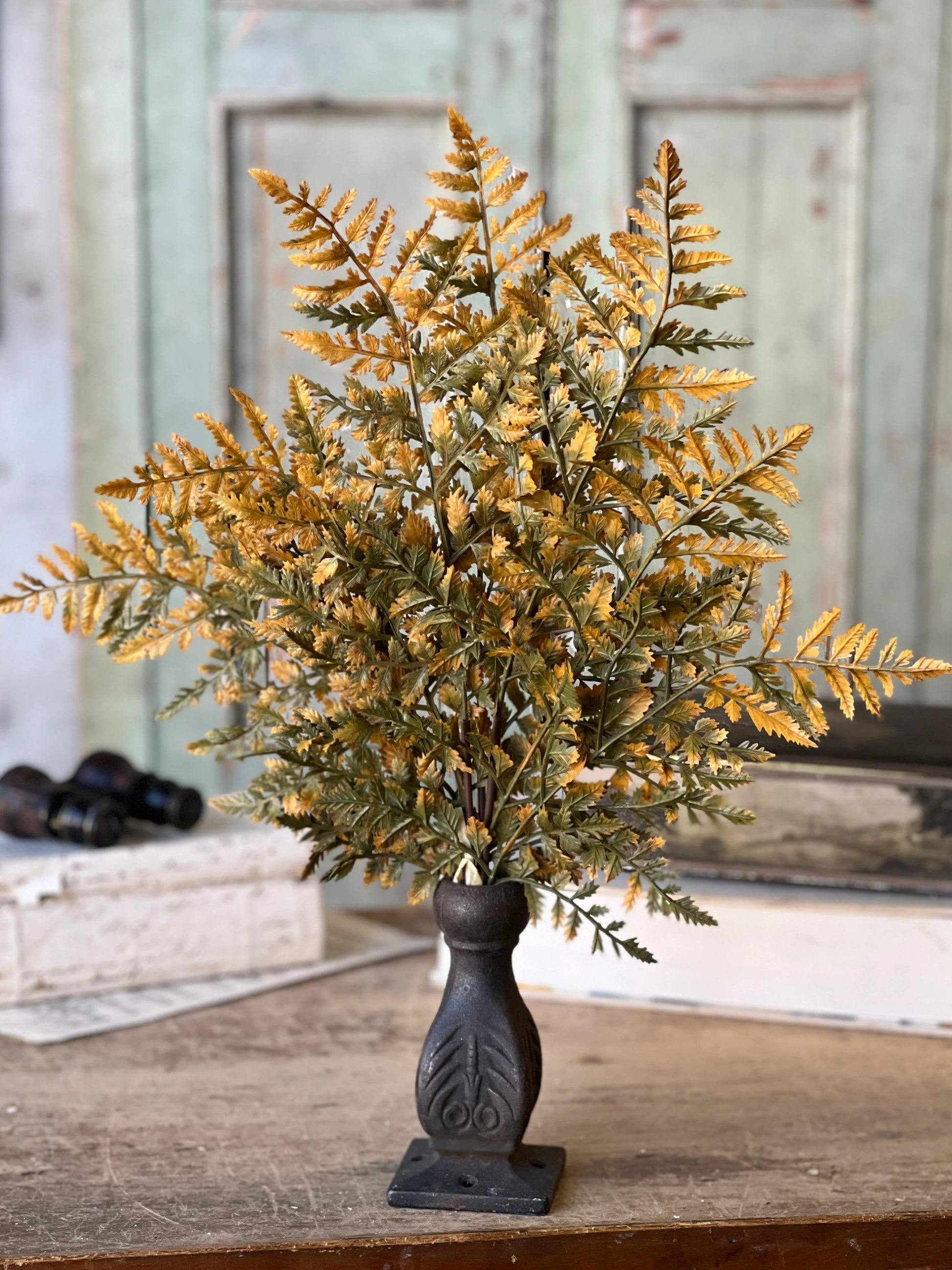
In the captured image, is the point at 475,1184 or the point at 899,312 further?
the point at 899,312

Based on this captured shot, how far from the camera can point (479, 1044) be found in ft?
2.74

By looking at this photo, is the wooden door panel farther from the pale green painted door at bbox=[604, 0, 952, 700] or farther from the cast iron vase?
the cast iron vase

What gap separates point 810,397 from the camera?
1.93m

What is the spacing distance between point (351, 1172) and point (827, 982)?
0.47 m

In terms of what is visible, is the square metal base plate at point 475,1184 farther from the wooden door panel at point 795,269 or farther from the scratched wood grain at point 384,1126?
the wooden door panel at point 795,269

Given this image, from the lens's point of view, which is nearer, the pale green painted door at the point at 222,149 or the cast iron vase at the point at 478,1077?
the cast iron vase at the point at 478,1077

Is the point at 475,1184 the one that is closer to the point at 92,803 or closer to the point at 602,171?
the point at 92,803

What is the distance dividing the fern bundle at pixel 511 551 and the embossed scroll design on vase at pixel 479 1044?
0.06 feet

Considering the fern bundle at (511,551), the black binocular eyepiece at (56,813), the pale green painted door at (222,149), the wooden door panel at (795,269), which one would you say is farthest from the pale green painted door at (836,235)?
the fern bundle at (511,551)

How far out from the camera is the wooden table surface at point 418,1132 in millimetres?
804

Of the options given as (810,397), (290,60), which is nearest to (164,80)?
(290,60)

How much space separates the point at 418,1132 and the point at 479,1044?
15 centimetres

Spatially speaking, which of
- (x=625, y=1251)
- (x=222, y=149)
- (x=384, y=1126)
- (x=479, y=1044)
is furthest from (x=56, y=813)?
(x=222, y=149)

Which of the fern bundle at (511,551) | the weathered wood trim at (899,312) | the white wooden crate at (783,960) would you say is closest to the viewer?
the fern bundle at (511,551)
